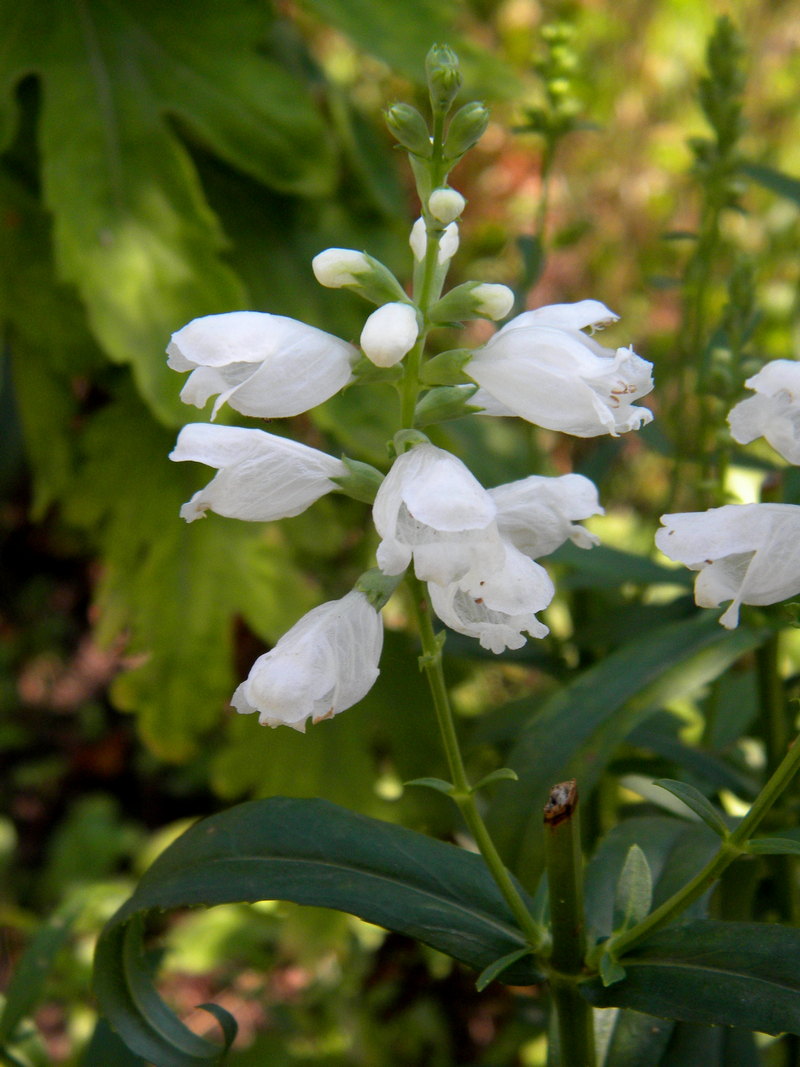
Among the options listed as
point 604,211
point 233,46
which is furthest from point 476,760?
point 604,211

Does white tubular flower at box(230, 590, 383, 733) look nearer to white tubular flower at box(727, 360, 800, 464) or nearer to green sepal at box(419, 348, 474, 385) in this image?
green sepal at box(419, 348, 474, 385)

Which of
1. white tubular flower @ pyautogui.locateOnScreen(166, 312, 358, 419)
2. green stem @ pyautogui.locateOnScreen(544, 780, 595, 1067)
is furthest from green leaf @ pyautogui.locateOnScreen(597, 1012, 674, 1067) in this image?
white tubular flower @ pyautogui.locateOnScreen(166, 312, 358, 419)

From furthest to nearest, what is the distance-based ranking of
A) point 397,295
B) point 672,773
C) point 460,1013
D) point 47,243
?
point 460,1013
point 47,243
point 672,773
point 397,295

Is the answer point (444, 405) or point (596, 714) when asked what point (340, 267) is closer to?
point (444, 405)

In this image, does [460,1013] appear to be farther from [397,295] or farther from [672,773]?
[397,295]

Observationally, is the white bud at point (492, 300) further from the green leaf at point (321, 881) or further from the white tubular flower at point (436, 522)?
the green leaf at point (321, 881)
